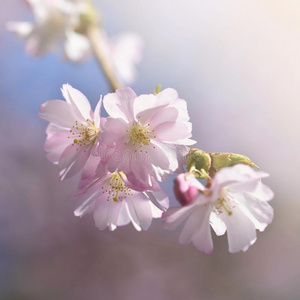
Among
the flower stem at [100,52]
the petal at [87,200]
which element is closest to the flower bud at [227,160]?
the petal at [87,200]

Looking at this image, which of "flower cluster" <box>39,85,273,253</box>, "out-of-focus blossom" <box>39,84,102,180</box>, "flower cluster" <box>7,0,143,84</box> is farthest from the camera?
"flower cluster" <box>7,0,143,84</box>

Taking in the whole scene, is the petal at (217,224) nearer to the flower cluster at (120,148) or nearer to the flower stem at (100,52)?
the flower cluster at (120,148)

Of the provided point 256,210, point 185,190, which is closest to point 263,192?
point 256,210

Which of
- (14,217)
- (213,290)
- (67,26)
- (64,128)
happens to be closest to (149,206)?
(64,128)

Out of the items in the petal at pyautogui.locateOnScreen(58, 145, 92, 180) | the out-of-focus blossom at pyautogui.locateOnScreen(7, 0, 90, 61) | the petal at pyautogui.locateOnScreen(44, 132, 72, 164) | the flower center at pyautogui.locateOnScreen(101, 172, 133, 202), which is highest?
the out-of-focus blossom at pyautogui.locateOnScreen(7, 0, 90, 61)

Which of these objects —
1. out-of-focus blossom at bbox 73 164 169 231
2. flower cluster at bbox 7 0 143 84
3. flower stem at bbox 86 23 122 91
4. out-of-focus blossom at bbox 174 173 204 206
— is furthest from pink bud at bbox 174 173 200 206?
flower cluster at bbox 7 0 143 84

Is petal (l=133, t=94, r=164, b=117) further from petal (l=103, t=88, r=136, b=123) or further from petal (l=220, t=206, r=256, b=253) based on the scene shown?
petal (l=220, t=206, r=256, b=253)

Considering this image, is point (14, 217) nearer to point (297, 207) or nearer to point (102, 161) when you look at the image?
point (297, 207)

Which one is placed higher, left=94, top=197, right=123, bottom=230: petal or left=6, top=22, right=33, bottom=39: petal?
left=6, top=22, right=33, bottom=39: petal
